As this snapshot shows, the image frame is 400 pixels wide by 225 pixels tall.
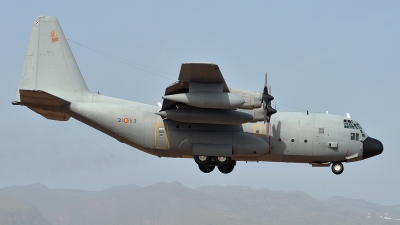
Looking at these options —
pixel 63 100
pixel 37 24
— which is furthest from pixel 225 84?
pixel 37 24

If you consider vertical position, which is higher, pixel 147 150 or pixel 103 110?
pixel 103 110

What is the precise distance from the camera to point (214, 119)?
28141 mm

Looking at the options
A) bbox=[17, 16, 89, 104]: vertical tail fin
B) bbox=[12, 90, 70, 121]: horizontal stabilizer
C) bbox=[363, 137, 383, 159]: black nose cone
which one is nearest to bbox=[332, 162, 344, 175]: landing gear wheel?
bbox=[363, 137, 383, 159]: black nose cone

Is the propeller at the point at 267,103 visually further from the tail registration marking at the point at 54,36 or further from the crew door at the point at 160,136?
the tail registration marking at the point at 54,36

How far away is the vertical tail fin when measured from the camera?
3005 cm

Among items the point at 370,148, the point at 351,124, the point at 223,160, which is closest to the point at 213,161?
the point at 223,160

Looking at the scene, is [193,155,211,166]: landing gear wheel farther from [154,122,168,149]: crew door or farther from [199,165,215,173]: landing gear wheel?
[154,122,168,149]: crew door

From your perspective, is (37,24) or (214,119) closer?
(214,119)

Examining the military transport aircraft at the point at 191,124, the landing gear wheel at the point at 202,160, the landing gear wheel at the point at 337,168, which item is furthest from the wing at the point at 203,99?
the landing gear wheel at the point at 337,168

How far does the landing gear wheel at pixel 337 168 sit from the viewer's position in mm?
30609

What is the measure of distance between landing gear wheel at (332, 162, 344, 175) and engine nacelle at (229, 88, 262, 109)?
618 centimetres

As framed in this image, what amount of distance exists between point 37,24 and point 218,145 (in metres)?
11.0

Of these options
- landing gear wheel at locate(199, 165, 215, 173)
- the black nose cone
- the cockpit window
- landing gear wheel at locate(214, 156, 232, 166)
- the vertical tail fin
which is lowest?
landing gear wheel at locate(199, 165, 215, 173)

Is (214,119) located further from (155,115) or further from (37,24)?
(37,24)
